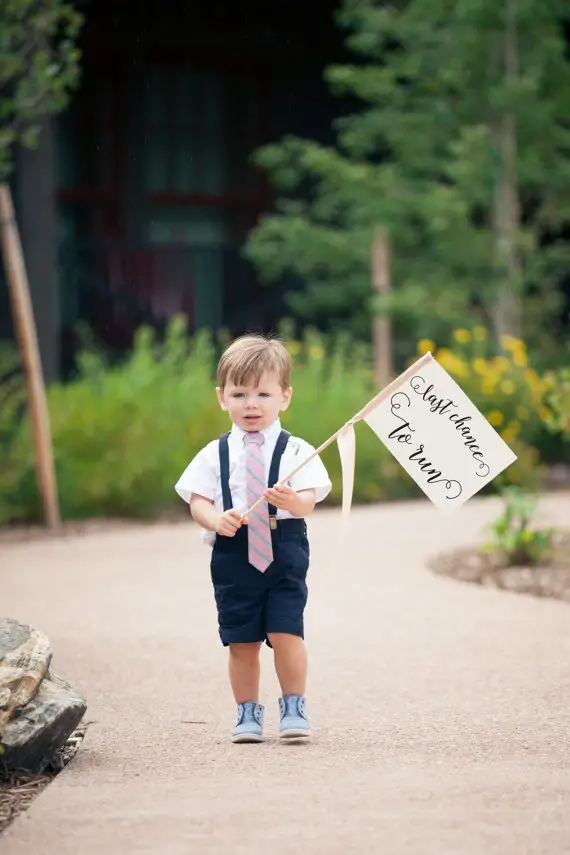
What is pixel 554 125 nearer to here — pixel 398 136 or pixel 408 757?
pixel 398 136

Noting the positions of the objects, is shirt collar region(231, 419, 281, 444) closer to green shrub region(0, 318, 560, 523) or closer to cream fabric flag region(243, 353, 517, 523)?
cream fabric flag region(243, 353, 517, 523)

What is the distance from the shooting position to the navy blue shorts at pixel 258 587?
493 centimetres

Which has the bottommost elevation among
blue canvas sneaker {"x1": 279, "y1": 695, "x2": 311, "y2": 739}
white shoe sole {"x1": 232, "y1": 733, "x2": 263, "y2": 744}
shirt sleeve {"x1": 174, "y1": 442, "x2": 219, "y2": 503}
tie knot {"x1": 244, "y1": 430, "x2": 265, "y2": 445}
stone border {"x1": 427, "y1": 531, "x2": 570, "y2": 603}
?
stone border {"x1": 427, "y1": 531, "x2": 570, "y2": 603}

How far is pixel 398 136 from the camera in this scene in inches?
572

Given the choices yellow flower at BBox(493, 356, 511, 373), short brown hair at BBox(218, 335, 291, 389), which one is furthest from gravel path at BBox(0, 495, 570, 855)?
yellow flower at BBox(493, 356, 511, 373)

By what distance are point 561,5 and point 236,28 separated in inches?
131

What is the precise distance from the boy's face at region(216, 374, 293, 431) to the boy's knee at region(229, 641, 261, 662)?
0.64 metres

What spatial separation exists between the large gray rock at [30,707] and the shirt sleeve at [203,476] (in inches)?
24.2

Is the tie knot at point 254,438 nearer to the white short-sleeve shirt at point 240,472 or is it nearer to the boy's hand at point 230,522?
the white short-sleeve shirt at point 240,472

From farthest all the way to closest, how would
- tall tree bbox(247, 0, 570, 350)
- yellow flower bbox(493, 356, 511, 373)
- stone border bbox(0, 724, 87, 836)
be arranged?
tall tree bbox(247, 0, 570, 350)
yellow flower bbox(493, 356, 511, 373)
stone border bbox(0, 724, 87, 836)

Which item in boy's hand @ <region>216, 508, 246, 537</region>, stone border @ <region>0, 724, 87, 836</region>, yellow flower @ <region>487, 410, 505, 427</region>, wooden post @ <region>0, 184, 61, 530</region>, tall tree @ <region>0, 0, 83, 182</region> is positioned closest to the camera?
stone border @ <region>0, 724, 87, 836</region>

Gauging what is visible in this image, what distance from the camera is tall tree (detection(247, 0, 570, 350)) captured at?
45.7 feet

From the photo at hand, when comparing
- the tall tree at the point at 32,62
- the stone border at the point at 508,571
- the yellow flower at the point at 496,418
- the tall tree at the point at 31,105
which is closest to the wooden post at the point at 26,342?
the tall tree at the point at 31,105

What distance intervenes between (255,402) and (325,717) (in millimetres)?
1110
